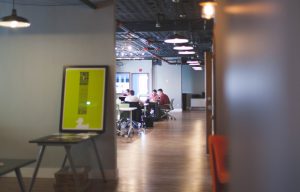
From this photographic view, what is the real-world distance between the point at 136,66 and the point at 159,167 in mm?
16232

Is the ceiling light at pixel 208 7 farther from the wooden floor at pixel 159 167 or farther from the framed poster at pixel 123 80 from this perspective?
the framed poster at pixel 123 80

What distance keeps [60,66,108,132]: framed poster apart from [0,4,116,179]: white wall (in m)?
0.16

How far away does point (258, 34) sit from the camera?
125cm

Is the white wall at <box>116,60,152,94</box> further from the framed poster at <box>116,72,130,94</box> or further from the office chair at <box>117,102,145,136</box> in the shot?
the office chair at <box>117,102,145,136</box>

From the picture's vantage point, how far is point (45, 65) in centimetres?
590

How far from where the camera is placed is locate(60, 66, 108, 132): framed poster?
219 inches

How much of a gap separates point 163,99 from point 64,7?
11.0 metres

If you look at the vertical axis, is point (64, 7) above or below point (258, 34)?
above

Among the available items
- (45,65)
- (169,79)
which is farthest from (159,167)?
(169,79)

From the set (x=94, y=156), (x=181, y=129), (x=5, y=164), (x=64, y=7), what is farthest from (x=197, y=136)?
(x=5, y=164)

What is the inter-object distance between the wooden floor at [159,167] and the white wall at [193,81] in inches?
601

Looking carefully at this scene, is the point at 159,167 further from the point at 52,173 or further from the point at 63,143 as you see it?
the point at 63,143

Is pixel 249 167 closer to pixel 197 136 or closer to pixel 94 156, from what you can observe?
pixel 94 156

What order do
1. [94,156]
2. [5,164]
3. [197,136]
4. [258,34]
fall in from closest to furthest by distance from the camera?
1. [258,34]
2. [5,164]
3. [94,156]
4. [197,136]
